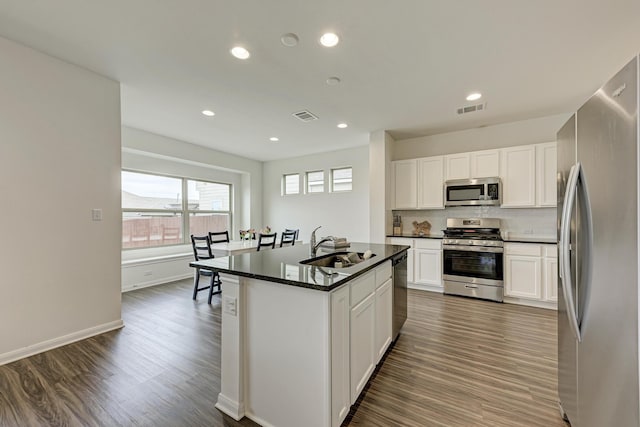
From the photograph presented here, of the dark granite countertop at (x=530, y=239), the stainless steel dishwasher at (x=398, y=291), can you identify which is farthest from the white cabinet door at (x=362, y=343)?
the dark granite countertop at (x=530, y=239)

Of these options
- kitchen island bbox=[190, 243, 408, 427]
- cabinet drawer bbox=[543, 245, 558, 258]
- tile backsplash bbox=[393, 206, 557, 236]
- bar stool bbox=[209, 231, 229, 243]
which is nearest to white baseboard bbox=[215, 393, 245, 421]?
kitchen island bbox=[190, 243, 408, 427]

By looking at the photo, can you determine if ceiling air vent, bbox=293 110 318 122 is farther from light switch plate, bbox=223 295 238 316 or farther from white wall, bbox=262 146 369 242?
light switch plate, bbox=223 295 238 316

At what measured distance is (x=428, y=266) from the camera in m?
4.41

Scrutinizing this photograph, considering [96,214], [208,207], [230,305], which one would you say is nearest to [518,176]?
[230,305]

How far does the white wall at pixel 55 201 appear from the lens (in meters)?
2.31

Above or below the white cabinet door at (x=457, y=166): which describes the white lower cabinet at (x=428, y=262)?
below

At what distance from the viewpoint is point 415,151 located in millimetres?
5090

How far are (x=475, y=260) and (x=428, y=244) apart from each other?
28.1 inches

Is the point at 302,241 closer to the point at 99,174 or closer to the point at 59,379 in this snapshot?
the point at 99,174

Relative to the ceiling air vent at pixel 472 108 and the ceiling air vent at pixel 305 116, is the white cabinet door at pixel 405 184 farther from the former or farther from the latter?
the ceiling air vent at pixel 305 116

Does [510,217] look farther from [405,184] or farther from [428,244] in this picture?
[405,184]

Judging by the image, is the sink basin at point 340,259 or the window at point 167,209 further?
the window at point 167,209

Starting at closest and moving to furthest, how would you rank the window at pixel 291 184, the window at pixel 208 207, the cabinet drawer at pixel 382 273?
the cabinet drawer at pixel 382 273, the window at pixel 208 207, the window at pixel 291 184

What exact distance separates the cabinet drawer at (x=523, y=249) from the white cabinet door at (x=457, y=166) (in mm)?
1253
